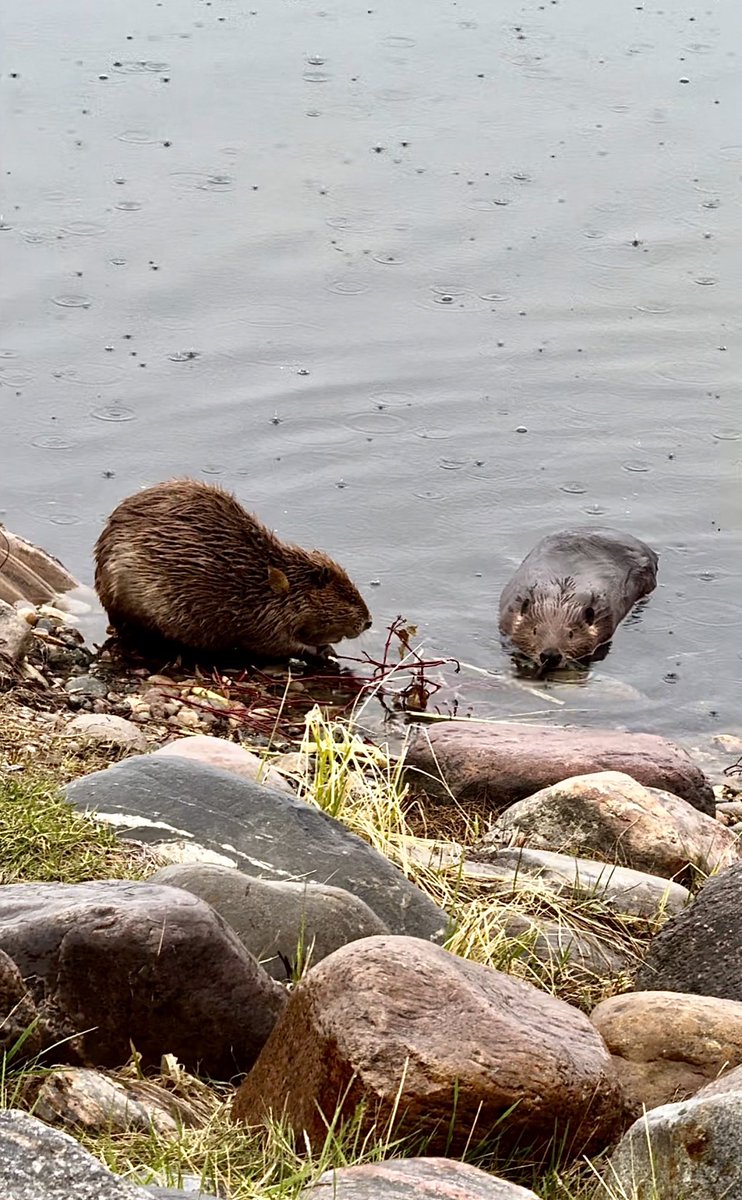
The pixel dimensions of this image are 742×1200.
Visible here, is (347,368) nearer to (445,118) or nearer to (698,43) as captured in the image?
(445,118)

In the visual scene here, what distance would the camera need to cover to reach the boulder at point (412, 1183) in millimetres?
3287

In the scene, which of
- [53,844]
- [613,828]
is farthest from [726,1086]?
[613,828]

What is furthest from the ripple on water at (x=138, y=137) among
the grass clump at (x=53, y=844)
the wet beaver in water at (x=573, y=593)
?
the grass clump at (x=53, y=844)

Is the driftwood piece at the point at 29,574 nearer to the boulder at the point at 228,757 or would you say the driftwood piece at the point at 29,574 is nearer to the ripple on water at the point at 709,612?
the boulder at the point at 228,757

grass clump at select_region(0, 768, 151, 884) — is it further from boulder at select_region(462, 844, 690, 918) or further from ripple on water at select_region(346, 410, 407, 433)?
ripple on water at select_region(346, 410, 407, 433)

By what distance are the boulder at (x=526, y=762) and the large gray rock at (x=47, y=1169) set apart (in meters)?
5.32

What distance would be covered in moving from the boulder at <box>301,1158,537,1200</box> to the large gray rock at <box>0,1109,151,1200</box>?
867mm

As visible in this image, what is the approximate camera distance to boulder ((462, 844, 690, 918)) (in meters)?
6.41

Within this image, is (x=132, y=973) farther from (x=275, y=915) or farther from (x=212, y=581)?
(x=212, y=581)

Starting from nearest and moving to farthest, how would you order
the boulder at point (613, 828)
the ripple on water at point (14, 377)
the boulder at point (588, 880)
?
1. the boulder at point (588, 880)
2. the boulder at point (613, 828)
3. the ripple on water at point (14, 377)

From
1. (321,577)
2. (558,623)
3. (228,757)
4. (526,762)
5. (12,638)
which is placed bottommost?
(558,623)


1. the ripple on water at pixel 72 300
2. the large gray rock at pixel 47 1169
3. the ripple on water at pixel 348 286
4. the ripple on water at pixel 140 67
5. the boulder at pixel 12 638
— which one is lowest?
the ripple on water at pixel 72 300

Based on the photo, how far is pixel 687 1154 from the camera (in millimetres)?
3641

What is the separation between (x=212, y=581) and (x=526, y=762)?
9.22 feet
